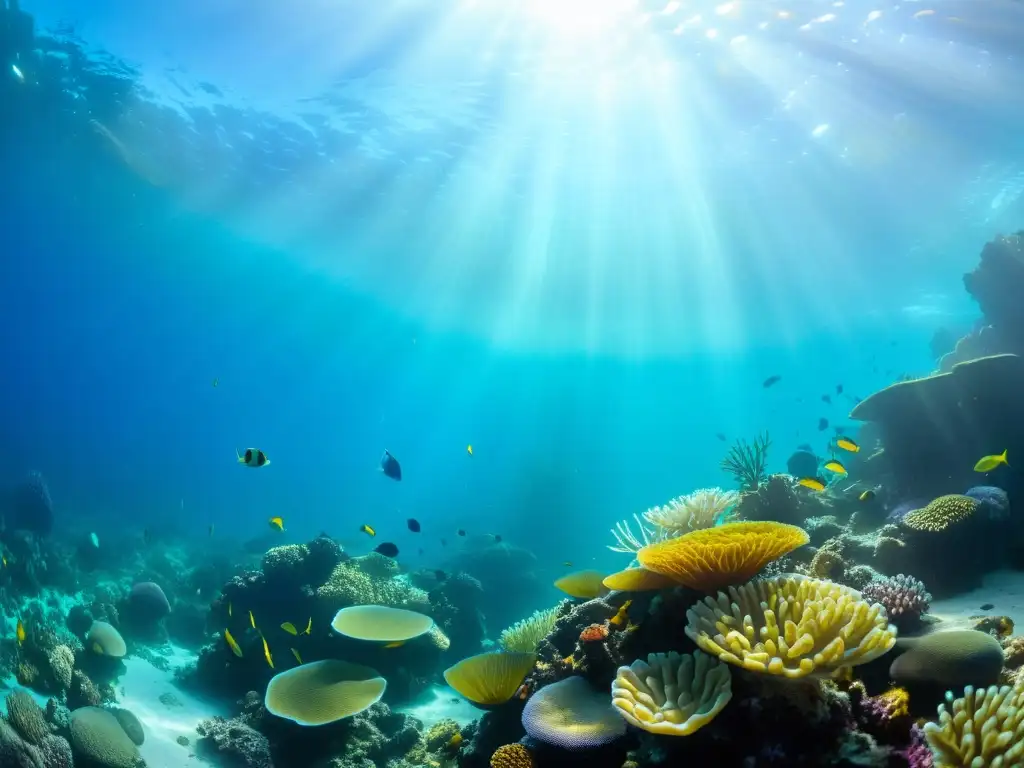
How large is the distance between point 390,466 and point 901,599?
23.8 ft

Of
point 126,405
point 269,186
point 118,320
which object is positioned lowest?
point 269,186

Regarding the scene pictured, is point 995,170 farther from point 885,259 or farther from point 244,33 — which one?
point 244,33

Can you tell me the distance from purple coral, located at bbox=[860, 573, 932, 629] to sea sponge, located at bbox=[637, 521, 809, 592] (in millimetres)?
1583

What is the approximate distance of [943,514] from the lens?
6840 millimetres

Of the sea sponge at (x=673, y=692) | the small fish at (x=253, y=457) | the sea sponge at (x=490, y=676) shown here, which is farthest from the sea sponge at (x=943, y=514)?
the small fish at (x=253, y=457)

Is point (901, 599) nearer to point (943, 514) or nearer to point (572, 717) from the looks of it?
point (943, 514)

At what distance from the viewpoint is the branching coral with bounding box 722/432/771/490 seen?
10234 mm

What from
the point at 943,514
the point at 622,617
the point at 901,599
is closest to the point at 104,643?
the point at 622,617

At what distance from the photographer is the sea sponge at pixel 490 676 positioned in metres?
5.41

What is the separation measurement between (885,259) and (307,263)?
3744 centimetres

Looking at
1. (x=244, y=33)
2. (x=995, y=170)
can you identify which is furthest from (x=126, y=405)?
(x=995, y=170)

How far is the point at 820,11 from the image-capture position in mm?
14414

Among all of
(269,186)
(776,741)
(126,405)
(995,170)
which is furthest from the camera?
(126,405)

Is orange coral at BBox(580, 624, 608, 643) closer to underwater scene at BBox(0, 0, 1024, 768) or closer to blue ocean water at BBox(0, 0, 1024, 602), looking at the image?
underwater scene at BBox(0, 0, 1024, 768)
